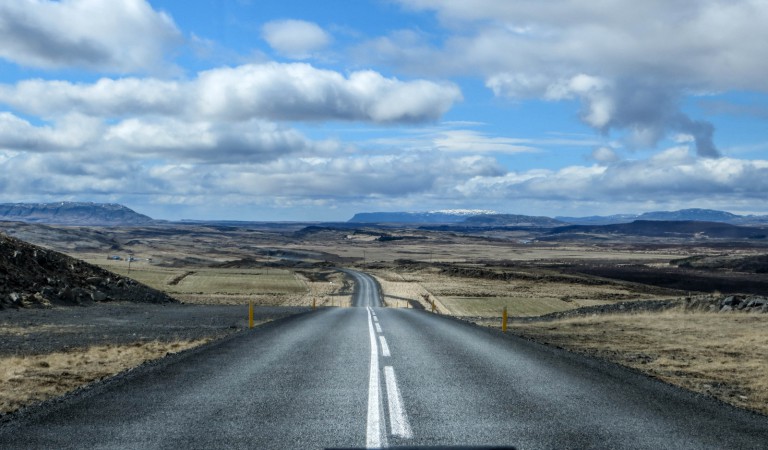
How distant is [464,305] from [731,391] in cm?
5312

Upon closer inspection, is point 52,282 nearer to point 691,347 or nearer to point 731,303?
point 691,347

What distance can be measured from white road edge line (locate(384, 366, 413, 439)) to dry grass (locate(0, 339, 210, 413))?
261 inches

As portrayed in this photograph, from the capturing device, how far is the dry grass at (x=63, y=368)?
1194cm

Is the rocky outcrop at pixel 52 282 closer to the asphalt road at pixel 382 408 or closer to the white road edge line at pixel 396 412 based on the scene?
the asphalt road at pixel 382 408

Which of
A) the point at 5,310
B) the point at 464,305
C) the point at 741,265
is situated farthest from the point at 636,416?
the point at 741,265

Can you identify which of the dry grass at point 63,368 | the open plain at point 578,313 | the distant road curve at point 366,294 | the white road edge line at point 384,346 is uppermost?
the white road edge line at point 384,346

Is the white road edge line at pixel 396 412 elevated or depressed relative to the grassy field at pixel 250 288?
elevated

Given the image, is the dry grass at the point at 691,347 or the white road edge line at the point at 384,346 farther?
the white road edge line at the point at 384,346

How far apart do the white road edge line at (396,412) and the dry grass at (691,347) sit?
20.7 feet

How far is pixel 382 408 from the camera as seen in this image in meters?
8.72

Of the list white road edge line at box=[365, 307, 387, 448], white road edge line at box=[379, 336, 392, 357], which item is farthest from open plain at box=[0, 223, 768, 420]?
white road edge line at box=[365, 307, 387, 448]

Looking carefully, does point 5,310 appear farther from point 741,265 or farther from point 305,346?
point 741,265

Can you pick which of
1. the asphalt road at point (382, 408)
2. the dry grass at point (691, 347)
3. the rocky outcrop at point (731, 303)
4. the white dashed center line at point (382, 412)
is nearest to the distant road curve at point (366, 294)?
the rocky outcrop at point (731, 303)

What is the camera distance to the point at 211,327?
86.2 ft
